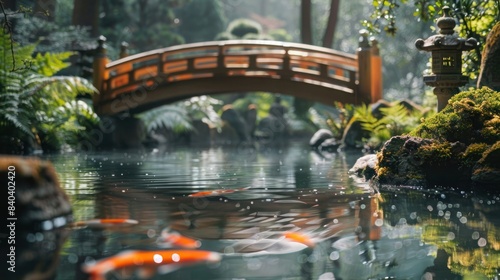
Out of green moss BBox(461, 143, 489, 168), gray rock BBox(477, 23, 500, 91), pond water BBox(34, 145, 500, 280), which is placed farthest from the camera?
gray rock BBox(477, 23, 500, 91)

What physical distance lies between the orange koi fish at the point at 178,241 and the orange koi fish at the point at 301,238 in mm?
723

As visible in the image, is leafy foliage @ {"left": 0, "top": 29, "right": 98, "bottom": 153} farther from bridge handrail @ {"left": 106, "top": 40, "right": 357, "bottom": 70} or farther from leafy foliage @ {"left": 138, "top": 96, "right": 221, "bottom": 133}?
leafy foliage @ {"left": 138, "top": 96, "right": 221, "bottom": 133}

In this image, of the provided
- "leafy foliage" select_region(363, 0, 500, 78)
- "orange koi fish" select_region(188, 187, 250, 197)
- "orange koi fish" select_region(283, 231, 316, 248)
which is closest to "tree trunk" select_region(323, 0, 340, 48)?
"leafy foliage" select_region(363, 0, 500, 78)

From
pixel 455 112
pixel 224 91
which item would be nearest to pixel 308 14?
pixel 224 91

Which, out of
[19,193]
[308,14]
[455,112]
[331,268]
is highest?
[308,14]

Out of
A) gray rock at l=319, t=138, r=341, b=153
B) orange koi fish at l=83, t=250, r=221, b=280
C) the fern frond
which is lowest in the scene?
orange koi fish at l=83, t=250, r=221, b=280

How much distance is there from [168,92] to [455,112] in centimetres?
1204

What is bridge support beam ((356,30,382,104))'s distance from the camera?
19688 mm

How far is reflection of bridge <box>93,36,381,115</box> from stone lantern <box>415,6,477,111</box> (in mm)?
7237

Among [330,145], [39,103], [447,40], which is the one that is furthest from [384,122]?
[39,103]

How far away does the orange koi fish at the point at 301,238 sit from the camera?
19.3 feet

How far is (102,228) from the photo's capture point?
21.3ft

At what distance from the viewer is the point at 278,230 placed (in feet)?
21.2

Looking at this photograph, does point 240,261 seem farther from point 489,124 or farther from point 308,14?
point 308,14
